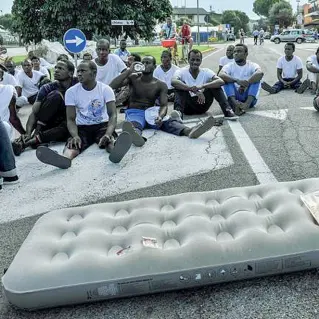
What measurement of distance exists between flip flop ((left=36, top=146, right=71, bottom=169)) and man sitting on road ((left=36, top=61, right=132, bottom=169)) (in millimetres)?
224

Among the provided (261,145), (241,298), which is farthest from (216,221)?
(261,145)

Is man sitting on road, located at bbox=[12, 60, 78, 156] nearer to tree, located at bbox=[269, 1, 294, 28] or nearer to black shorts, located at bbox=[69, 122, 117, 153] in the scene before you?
black shorts, located at bbox=[69, 122, 117, 153]

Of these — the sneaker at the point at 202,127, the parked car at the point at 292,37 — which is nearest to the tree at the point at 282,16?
the parked car at the point at 292,37

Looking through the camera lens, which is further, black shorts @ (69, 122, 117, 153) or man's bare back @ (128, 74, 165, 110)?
man's bare back @ (128, 74, 165, 110)

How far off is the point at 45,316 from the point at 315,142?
443 centimetres

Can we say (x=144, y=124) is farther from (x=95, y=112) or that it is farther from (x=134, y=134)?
(x=95, y=112)

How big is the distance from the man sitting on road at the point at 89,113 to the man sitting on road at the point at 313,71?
534cm

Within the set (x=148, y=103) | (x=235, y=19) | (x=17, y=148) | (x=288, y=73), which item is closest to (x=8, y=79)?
(x=17, y=148)

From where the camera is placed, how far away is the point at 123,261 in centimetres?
251

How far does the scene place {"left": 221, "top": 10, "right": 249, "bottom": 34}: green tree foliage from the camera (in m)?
105

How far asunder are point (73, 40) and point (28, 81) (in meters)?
1.46

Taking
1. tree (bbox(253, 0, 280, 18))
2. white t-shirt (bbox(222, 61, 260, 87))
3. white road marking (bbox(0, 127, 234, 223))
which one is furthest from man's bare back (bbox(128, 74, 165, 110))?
tree (bbox(253, 0, 280, 18))

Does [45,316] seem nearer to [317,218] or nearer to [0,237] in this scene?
[0,237]

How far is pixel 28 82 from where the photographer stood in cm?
963
